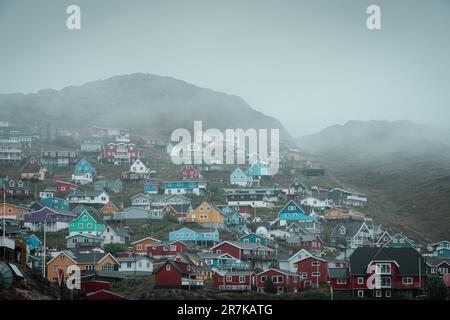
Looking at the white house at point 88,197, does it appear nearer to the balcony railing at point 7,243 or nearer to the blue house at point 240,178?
the blue house at point 240,178

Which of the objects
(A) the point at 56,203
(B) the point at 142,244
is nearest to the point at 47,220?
(A) the point at 56,203

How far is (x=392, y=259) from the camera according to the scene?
49875 mm

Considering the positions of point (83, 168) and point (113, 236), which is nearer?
point (113, 236)

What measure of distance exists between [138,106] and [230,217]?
323 feet

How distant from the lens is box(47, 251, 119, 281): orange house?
54.7 meters

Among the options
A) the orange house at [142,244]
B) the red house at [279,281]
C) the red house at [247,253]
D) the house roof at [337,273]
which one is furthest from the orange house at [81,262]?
the house roof at [337,273]

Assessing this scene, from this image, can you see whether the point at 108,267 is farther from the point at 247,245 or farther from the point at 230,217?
the point at 230,217

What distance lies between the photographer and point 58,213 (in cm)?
7138

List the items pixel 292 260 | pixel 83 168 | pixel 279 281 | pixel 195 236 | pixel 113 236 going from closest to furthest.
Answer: pixel 279 281 → pixel 292 260 → pixel 113 236 → pixel 195 236 → pixel 83 168

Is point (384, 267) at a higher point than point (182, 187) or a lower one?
lower

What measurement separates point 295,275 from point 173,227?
21.6m

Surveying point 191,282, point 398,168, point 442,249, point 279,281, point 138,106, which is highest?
point 138,106

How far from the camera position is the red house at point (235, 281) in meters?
50.8
